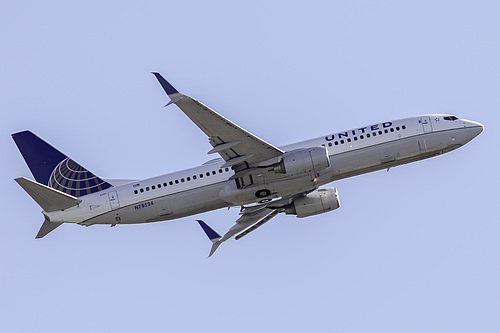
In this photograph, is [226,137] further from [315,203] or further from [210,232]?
[210,232]

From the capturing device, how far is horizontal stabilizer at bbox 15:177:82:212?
54.1 meters

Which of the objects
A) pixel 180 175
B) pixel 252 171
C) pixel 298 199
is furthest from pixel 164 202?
pixel 298 199

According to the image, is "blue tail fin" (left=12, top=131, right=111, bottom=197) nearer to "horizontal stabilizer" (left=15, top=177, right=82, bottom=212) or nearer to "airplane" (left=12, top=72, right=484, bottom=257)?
"airplane" (left=12, top=72, right=484, bottom=257)

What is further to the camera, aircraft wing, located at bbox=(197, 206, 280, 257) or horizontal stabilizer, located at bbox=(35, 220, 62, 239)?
aircraft wing, located at bbox=(197, 206, 280, 257)

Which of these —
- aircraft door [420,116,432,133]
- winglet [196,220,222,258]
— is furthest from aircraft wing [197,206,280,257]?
aircraft door [420,116,432,133]

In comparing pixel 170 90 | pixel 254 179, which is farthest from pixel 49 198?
pixel 254 179

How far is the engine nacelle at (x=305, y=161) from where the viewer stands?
54.0 metres

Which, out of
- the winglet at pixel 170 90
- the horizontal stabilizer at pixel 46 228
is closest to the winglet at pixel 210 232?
the horizontal stabilizer at pixel 46 228

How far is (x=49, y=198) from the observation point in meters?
55.6

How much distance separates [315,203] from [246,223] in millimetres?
5520

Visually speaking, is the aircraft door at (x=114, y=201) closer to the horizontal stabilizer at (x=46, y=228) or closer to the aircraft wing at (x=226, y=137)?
the horizontal stabilizer at (x=46, y=228)

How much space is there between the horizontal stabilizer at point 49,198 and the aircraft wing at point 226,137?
1077cm

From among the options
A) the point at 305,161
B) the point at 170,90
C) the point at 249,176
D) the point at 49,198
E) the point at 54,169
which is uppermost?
the point at 170,90

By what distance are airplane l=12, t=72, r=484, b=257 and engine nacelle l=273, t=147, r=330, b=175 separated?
6 centimetres
